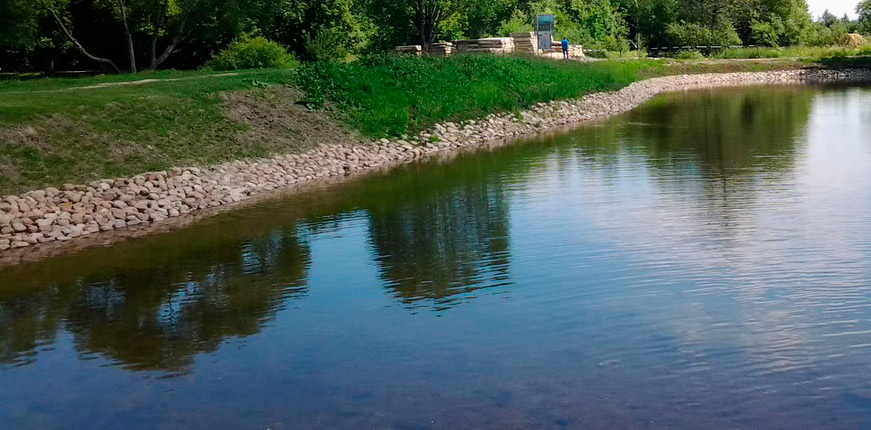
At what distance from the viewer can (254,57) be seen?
41719 millimetres

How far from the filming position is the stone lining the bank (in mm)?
19422

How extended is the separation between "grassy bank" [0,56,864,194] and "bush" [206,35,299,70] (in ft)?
14.8

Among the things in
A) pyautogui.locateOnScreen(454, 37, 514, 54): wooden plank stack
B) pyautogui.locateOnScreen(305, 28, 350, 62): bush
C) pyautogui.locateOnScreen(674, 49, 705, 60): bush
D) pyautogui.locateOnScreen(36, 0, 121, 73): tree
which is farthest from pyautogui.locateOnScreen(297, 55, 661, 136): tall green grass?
pyautogui.locateOnScreen(674, 49, 705, 60): bush

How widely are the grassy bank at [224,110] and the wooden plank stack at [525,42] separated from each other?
962 cm

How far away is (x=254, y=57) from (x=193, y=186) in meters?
19.6

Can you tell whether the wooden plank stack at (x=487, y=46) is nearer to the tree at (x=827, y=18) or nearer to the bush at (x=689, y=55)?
the bush at (x=689, y=55)

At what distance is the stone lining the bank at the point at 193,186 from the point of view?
765 inches

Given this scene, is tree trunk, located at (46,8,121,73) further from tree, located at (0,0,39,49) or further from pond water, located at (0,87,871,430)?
pond water, located at (0,87,871,430)

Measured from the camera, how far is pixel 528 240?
17406 millimetres

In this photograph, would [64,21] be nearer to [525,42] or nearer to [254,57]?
[254,57]

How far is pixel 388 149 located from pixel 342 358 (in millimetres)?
20131

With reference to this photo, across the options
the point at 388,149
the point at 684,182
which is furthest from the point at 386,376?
the point at 388,149

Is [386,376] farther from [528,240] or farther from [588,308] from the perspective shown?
[528,240]

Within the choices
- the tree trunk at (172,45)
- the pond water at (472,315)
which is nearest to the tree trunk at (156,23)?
the tree trunk at (172,45)
